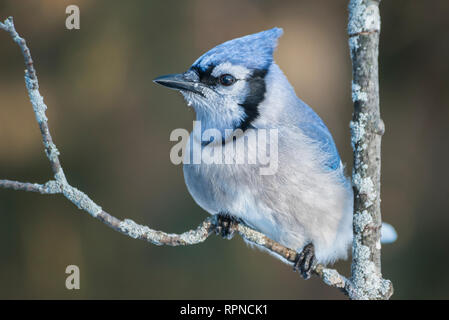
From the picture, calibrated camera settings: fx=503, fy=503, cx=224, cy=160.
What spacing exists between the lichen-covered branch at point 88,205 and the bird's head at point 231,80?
35 centimetres

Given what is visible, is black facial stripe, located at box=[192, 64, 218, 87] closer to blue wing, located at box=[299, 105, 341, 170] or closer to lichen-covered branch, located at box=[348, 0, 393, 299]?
blue wing, located at box=[299, 105, 341, 170]

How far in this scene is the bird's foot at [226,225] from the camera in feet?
4.52

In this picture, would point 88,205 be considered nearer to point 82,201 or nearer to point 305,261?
point 82,201

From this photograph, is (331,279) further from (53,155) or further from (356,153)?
(53,155)

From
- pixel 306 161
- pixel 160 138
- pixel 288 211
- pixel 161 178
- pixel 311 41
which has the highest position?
pixel 311 41

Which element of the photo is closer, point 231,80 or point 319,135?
point 231,80

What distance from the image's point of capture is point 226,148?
4.69ft

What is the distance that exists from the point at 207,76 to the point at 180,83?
0.27 feet

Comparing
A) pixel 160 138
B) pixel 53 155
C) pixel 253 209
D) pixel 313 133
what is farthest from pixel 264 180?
pixel 160 138

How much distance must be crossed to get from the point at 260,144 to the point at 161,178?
1.39 metres

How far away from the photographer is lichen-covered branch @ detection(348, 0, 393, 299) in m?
0.98

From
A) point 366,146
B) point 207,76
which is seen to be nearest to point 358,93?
point 366,146

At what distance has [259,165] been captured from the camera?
140 cm

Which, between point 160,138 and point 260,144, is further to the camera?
point 160,138
